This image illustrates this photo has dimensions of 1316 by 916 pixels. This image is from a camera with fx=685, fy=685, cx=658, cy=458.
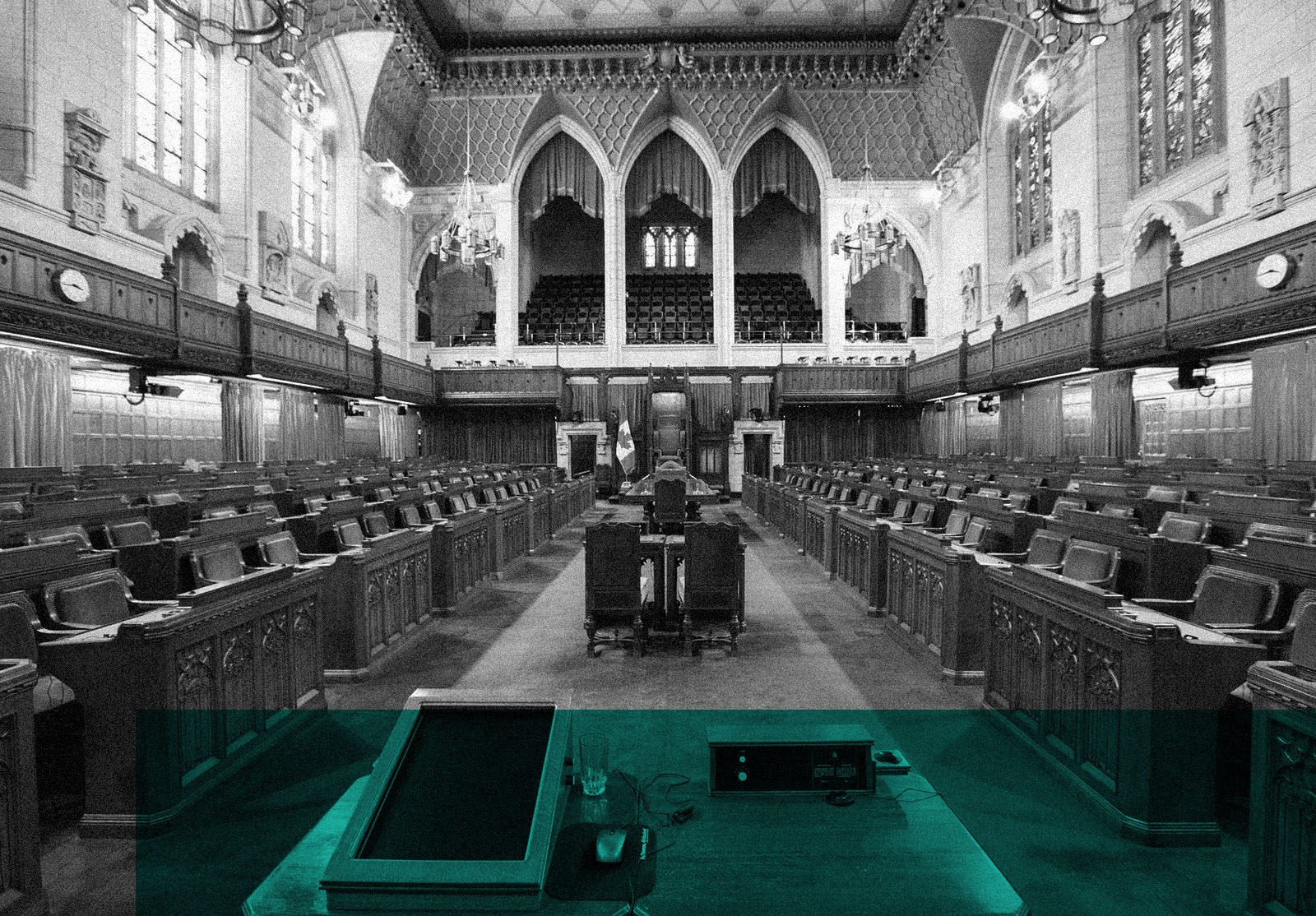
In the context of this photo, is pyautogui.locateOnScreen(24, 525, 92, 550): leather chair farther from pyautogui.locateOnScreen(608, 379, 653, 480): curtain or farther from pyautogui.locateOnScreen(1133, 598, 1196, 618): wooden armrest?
pyautogui.locateOnScreen(608, 379, 653, 480): curtain

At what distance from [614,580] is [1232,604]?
3563 mm

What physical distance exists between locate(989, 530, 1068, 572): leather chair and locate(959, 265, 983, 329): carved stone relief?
595 inches

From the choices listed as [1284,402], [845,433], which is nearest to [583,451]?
[845,433]

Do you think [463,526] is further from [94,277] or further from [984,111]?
[984,111]

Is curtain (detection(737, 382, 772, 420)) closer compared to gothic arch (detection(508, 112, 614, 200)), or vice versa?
curtain (detection(737, 382, 772, 420))

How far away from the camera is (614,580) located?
16.7 ft

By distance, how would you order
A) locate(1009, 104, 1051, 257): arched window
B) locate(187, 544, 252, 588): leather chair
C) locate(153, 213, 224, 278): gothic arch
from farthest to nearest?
1. locate(1009, 104, 1051, 257): arched window
2. locate(153, 213, 224, 278): gothic arch
3. locate(187, 544, 252, 588): leather chair

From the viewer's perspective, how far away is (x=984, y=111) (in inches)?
694

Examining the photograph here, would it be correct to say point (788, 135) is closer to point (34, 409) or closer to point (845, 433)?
point (845, 433)

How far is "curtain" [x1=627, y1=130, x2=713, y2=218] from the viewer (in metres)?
22.8

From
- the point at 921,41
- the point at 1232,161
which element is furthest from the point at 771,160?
the point at 1232,161

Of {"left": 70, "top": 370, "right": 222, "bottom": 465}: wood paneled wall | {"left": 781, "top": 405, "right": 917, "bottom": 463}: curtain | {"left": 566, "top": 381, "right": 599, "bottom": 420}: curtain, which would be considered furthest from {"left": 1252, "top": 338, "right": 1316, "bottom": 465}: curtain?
{"left": 70, "top": 370, "right": 222, "bottom": 465}: wood paneled wall

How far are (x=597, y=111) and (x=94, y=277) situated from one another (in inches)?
647

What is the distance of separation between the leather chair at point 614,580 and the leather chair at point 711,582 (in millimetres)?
367
